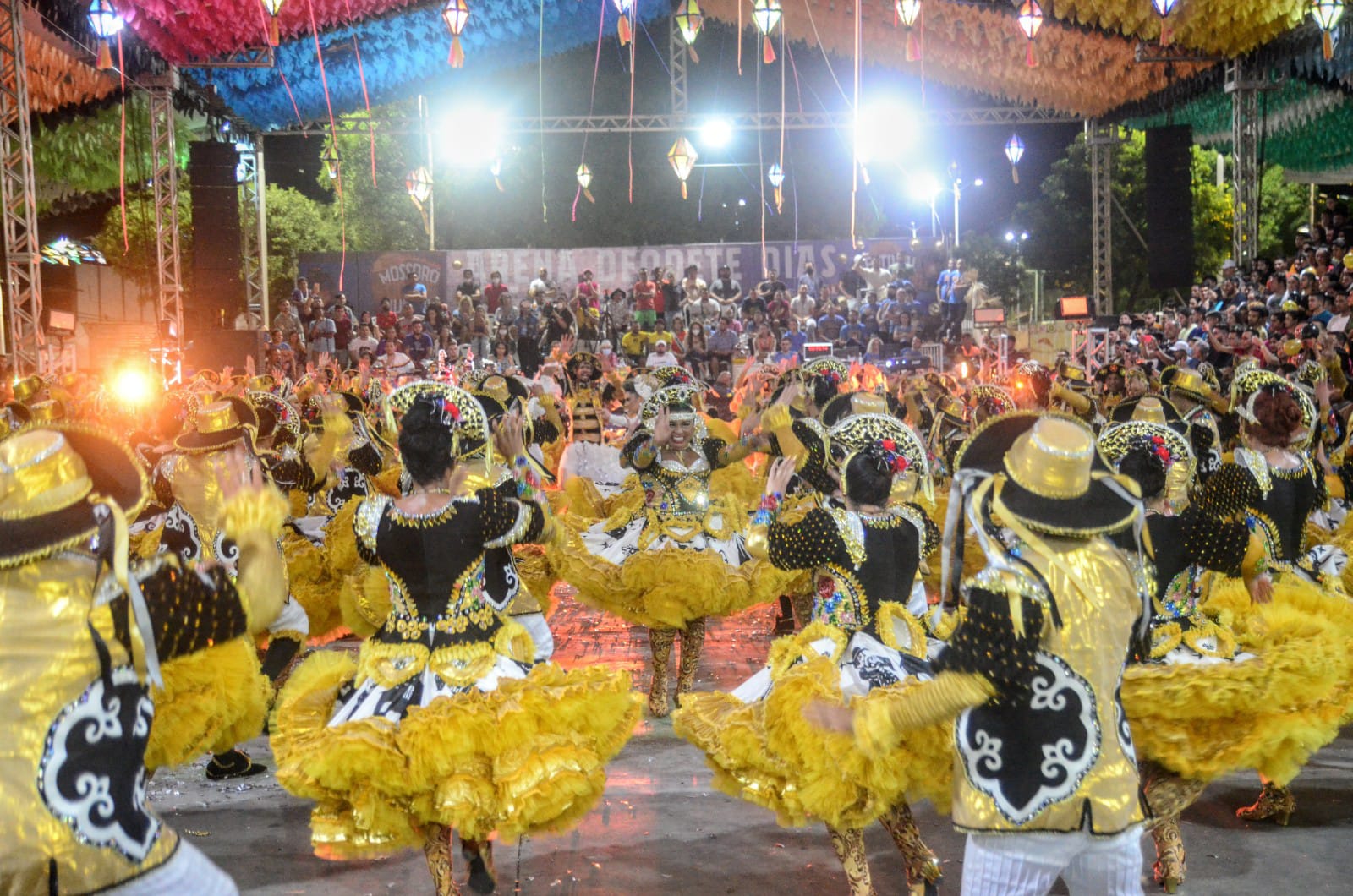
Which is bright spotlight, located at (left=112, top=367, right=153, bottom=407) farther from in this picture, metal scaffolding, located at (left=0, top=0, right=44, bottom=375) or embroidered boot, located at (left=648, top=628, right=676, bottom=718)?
embroidered boot, located at (left=648, top=628, right=676, bottom=718)

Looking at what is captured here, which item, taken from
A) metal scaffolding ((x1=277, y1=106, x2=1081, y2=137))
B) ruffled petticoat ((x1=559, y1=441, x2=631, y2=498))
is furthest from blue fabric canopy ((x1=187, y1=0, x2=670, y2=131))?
ruffled petticoat ((x1=559, y1=441, x2=631, y2=498))

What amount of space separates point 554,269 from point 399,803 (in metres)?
23.4

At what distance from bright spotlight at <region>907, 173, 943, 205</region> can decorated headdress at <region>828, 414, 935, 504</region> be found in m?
32.9

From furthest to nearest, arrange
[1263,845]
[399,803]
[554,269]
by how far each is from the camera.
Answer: [554,269] → [1263,845] → [399,803]

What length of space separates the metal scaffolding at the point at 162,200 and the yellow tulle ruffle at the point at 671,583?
1338cm

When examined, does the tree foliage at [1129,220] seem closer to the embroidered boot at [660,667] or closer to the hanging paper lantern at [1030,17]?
the hanging paper lantern at [1030,17]

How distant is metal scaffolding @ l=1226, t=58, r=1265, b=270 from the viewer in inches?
807

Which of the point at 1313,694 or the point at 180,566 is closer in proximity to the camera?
the point at 180,566

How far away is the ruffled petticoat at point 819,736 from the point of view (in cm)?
454

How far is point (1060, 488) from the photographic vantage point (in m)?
3.51

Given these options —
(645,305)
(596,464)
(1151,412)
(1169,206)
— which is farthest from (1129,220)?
(1151,412)

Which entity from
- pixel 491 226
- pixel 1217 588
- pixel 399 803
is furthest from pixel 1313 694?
pixel 491 226

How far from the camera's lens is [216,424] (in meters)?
6.99

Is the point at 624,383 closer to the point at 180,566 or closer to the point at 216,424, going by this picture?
the point at 216,424
